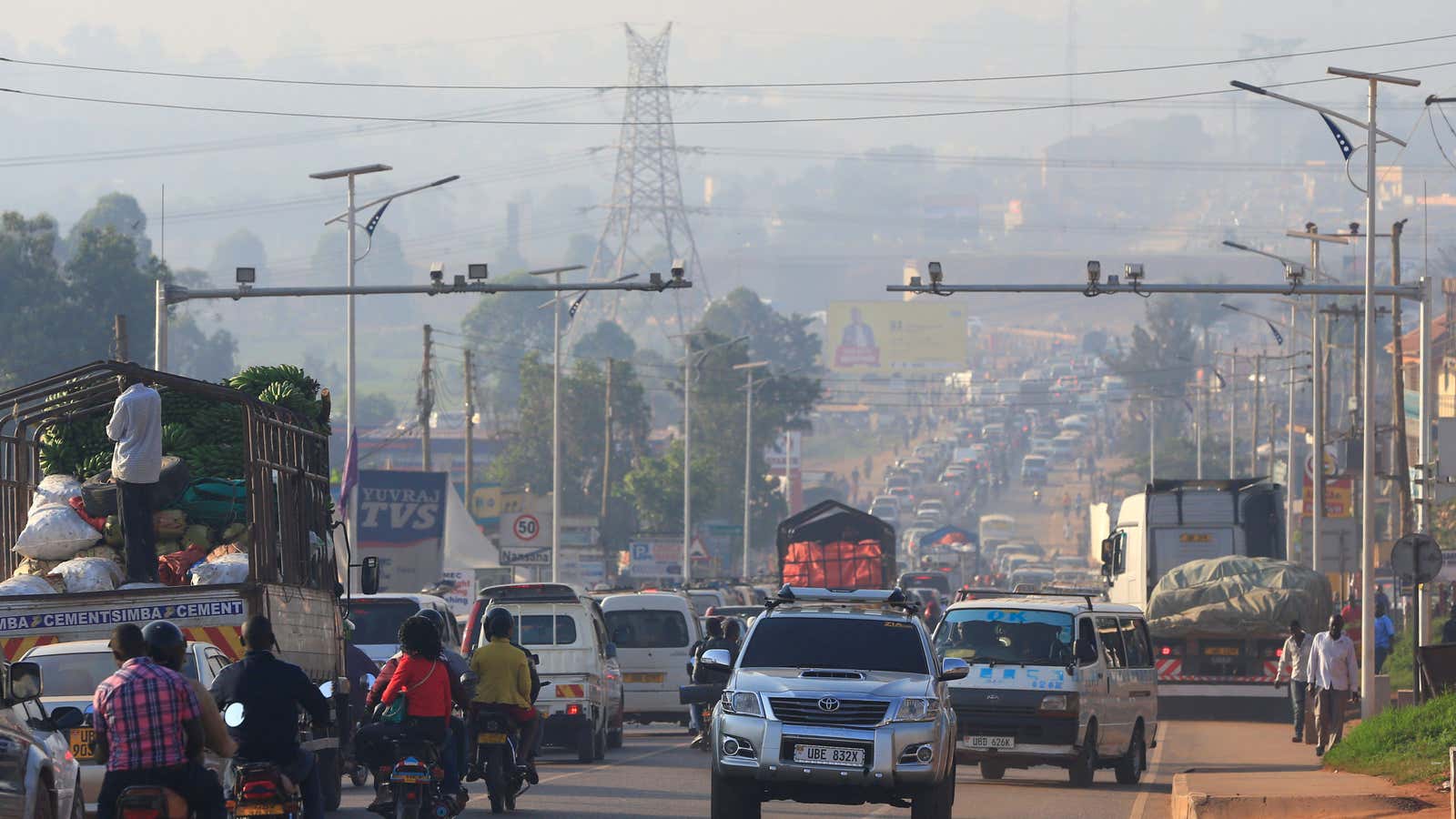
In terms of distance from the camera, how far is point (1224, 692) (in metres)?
34.2

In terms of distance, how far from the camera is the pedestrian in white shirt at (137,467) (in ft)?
51.6

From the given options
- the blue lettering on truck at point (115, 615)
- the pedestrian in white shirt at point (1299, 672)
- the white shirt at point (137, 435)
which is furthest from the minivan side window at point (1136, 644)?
the blue lettering on truck at point (115, 615)

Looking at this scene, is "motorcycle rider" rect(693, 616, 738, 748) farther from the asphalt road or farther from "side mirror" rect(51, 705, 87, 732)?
"side mirror" rect(51, 705, 87, 732)

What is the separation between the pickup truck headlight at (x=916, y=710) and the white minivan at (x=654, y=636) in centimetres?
1421

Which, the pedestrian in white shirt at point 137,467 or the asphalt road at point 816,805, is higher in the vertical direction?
the pedestrian in white shirt at point 137,467

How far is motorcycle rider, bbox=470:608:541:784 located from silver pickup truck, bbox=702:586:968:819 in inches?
91.6

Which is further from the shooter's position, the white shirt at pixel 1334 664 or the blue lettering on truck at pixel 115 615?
the white shirt at pixel 1334 664

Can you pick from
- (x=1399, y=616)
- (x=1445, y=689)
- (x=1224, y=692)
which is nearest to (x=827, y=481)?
(x=1399, y=616)

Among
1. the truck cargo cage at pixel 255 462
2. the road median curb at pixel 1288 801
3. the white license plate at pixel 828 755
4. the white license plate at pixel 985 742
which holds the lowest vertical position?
the white license plate at pixel 985 742

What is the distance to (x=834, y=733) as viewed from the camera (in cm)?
1507

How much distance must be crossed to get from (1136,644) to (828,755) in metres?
10.3

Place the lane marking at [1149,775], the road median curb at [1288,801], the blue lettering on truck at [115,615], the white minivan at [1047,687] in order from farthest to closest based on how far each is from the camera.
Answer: the white minivan at [1047,687], the lane marking at [1149,775], the road median curb at [1288,801], the blue lettering on truck at [115,615]

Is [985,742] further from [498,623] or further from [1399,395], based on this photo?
[1399,395]

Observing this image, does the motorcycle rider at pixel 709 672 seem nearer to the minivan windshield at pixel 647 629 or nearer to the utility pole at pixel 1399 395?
the minivan windshield at pixel 647 629
